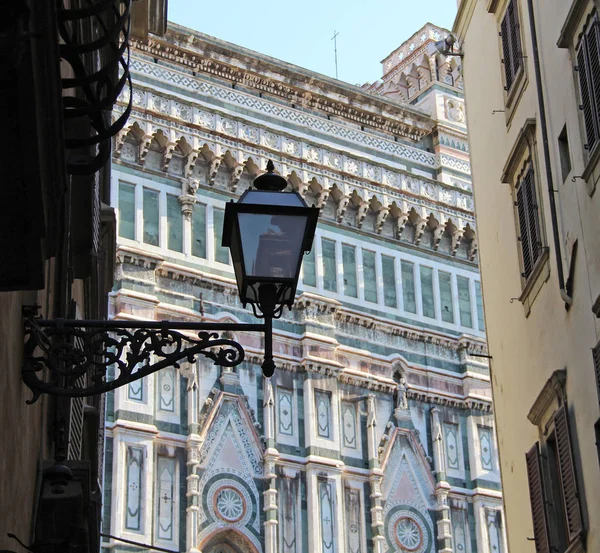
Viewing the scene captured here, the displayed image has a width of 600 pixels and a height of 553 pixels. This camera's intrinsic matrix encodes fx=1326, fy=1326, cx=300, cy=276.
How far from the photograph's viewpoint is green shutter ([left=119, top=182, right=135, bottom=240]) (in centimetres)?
2342

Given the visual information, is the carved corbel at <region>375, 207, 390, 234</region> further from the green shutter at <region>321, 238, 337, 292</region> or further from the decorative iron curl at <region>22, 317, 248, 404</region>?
the decorative iron curl at <region>22, 317, 248, 404</region>

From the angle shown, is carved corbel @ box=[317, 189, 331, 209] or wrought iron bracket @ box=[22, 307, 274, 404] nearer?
wrought iron bracket @ box=[22, 307, 274, 404]

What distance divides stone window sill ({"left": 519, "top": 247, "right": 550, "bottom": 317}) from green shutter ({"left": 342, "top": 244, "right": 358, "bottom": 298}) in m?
14.3

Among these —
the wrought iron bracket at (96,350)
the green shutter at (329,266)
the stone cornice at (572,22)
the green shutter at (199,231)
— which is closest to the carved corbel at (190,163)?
the green shutter at (199,231)

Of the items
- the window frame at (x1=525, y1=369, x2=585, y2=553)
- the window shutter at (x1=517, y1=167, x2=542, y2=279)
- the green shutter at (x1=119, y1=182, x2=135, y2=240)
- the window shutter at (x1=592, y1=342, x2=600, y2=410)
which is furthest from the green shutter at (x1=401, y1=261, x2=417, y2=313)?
the window shutter at (x1=592, y1=342, x2=600, y2=410)

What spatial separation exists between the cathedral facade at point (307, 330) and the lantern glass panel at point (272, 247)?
1600 cm

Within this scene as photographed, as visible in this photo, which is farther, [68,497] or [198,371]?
[198,371]

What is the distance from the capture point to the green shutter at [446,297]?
27062 millimetres

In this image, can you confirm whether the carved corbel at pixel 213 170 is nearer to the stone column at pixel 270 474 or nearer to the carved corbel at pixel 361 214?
the carved corbel at pixel 361 214

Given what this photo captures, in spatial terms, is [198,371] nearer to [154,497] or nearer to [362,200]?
[154,497]

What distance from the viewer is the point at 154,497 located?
848 inches

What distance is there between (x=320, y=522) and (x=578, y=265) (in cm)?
1419

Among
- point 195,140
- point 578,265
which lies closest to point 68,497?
point 578,265

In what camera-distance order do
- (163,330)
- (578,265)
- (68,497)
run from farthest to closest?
1. (578,265)
2. (68,497)
3. (163,330)
